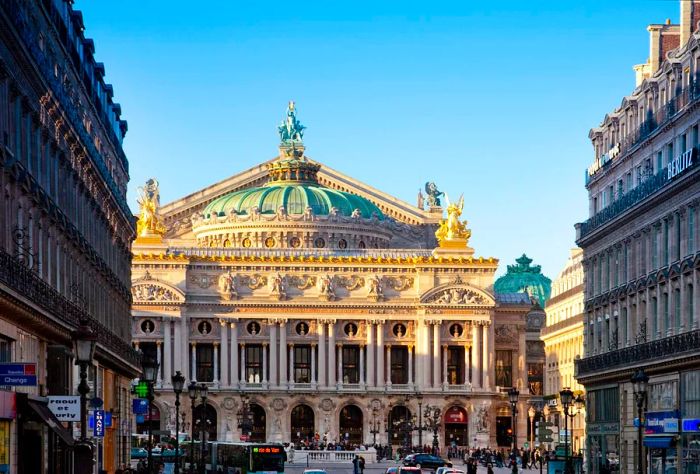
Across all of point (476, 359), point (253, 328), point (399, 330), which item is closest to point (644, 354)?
point (476, 359)

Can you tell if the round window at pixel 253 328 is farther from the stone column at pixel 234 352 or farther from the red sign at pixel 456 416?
the red sign at pixel 456 416

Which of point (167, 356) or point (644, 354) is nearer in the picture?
point (644, 354)

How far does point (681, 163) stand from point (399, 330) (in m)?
118

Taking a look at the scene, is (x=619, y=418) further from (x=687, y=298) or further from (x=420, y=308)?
(x=420, y=308)

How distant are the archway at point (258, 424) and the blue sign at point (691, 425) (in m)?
117

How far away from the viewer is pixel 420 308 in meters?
191

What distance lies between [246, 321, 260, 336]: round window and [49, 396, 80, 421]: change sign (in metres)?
138

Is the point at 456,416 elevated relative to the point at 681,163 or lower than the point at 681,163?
lower

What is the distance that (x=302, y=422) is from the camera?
191m

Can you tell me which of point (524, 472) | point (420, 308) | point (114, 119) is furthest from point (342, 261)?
point (114, 119)

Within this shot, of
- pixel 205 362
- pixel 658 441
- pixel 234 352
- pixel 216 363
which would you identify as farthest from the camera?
pixel 205 362

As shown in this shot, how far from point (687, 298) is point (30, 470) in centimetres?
3178

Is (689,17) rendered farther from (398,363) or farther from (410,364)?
(398,363)

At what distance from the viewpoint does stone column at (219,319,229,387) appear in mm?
189375
